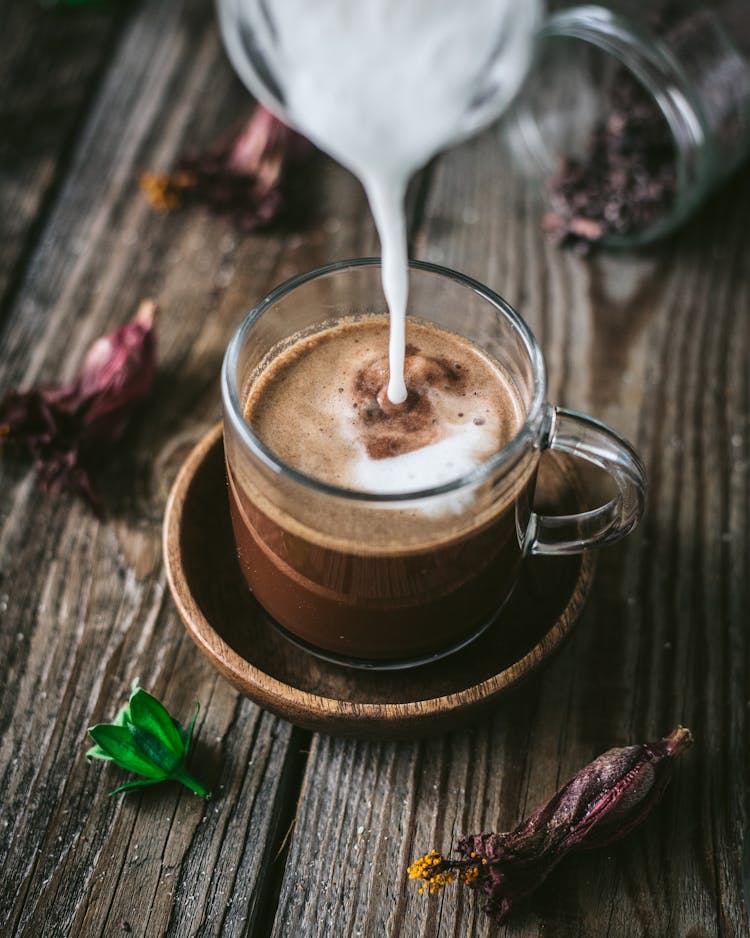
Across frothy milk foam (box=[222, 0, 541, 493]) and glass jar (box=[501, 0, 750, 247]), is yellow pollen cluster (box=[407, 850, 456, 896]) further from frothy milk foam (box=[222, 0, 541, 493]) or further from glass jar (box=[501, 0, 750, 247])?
glass jar (box=[501, 0, 750, 247])

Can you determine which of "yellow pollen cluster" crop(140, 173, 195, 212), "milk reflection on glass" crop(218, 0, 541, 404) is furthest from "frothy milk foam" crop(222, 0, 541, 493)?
"yellow pollen cluster" crop(140, 173, 195, 212)

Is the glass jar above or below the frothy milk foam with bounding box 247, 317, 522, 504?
below

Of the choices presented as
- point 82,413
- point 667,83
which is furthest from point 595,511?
point 667,83

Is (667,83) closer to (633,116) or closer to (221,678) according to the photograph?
(633,116)

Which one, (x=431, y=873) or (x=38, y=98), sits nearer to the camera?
(x=431, y=873)

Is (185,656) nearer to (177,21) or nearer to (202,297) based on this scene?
(202,297)

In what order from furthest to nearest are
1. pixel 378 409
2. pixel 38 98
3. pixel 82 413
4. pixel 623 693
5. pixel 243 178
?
pixel 38 98, pixel 243 178, pixel 82 413, pixel 623 693, pixel 378 409
